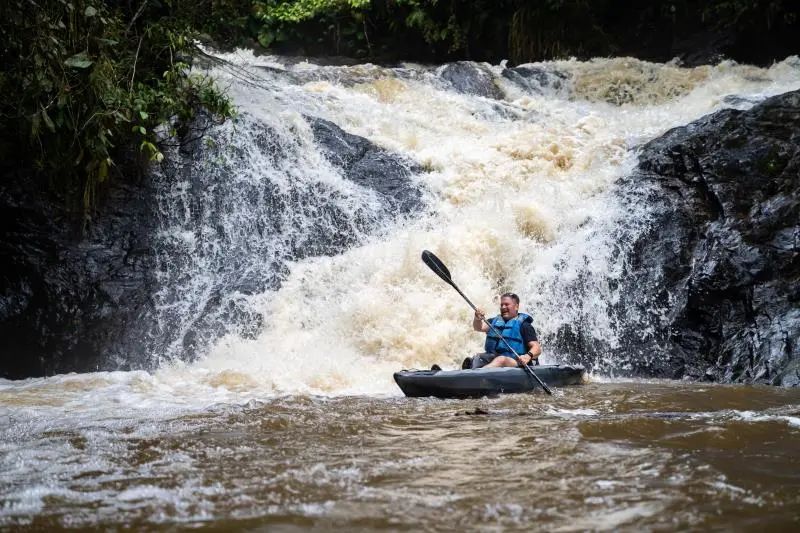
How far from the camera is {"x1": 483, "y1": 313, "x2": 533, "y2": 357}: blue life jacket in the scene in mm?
6500

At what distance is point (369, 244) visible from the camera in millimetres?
9016

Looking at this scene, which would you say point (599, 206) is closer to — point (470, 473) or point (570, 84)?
point (570, 84)

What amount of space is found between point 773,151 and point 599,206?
1874 mm

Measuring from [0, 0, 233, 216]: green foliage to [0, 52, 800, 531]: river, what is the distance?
79cm

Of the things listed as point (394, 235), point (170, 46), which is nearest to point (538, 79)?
point (394, 235)

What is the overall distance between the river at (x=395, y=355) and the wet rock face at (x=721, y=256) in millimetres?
359

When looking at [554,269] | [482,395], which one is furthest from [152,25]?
[482,395]

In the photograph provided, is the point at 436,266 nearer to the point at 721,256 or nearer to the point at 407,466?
the point at 721,256

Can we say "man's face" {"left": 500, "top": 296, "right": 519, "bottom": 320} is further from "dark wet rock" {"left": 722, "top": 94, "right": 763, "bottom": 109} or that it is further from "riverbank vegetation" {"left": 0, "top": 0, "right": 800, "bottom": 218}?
"dark wet rock" {"left": 722, "top": 94, "right": 763, "bottom": 109}

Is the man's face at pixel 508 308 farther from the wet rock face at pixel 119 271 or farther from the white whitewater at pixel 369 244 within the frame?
the wet rock face at pixel 119 271

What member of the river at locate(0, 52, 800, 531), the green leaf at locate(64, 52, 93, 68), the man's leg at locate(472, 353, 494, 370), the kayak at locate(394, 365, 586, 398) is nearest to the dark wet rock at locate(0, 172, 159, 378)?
the river at locate(0, 52, 800, 531)

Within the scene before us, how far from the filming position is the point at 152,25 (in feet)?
28.5

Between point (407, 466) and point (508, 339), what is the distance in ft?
10.6

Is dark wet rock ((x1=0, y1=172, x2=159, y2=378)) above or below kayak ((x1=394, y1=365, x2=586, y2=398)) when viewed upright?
above
